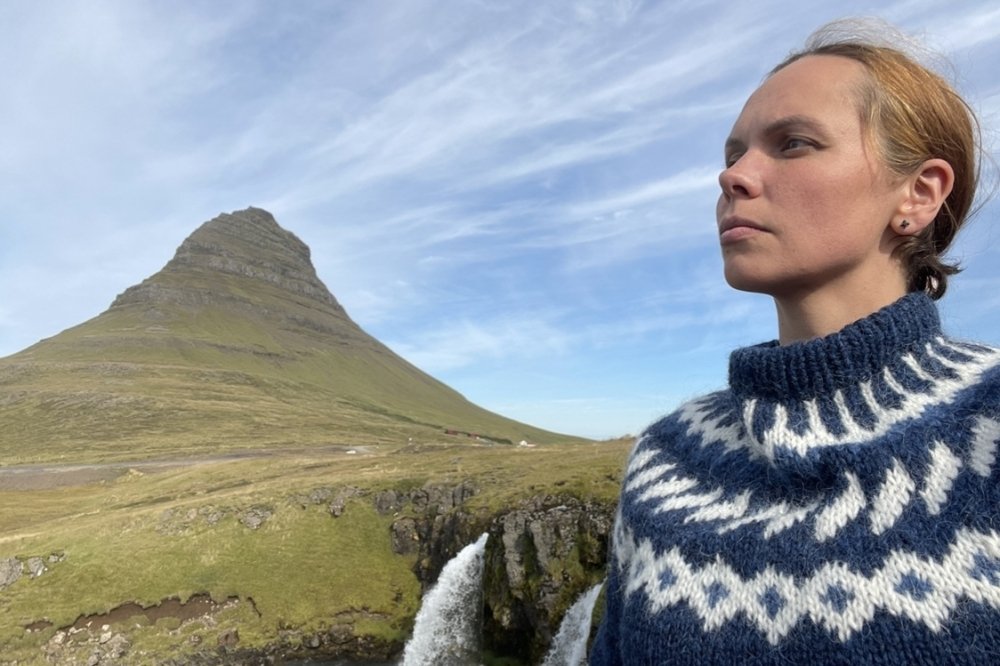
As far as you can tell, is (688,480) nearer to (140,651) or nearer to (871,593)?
(871,593)

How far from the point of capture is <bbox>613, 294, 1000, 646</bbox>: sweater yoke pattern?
86.7 inches

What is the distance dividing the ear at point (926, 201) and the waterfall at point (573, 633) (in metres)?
24.8

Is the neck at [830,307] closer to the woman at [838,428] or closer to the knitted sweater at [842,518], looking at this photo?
the woman at [838,428]

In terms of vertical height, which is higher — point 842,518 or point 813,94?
point 813,94

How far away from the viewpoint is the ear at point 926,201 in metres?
2.96

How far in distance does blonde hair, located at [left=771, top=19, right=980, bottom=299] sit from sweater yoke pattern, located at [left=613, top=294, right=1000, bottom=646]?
0.49 meters

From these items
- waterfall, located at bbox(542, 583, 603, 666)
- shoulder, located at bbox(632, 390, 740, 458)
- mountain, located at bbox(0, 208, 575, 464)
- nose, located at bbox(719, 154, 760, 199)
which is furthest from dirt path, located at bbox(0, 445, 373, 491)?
nose, located at bbox(719, 154, 760, 199)

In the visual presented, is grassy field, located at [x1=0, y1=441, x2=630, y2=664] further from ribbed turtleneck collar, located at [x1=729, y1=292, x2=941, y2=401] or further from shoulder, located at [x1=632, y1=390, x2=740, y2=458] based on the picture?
ribbed turtleneck collar, located at [x1=729, y1=292, x2=941, y2=401]

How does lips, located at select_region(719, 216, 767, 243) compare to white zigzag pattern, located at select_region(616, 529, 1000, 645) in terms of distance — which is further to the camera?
lips, located at select_region(719, 216, 767, 243)

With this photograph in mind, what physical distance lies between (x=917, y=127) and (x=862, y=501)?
1.86 m

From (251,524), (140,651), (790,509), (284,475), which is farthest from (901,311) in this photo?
(284,475)

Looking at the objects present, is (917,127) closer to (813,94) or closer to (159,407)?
(813,94)

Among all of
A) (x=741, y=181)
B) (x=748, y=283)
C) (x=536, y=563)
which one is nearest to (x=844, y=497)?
(x=748, y=283)

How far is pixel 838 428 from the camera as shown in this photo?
8.43 ft
